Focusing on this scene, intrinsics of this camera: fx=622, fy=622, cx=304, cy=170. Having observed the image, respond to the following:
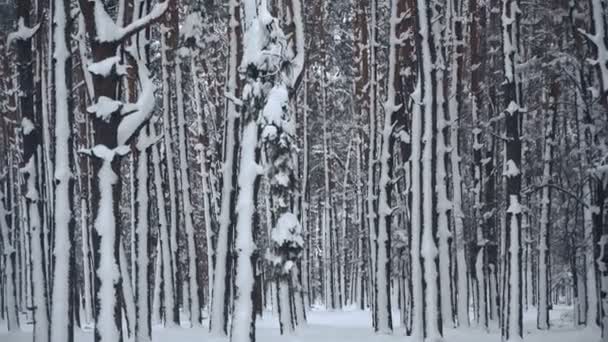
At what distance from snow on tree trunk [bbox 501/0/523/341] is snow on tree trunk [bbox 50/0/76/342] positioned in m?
9.69

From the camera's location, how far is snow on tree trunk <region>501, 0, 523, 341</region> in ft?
47.8

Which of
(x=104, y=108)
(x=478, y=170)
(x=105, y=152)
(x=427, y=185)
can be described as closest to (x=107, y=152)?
(x=105, y=152)

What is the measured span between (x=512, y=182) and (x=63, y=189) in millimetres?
10064

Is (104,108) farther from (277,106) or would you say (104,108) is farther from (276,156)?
(276,156)

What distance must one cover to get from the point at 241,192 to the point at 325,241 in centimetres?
2322

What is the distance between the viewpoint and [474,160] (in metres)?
21.1

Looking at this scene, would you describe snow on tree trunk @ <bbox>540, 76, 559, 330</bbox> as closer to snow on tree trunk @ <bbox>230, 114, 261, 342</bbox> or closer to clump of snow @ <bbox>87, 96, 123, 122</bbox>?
snow on tree trunk @ <bbox>230, 114, 261, 342</bbox>

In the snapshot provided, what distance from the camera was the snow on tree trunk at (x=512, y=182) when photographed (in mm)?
14555

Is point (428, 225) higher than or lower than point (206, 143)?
lower

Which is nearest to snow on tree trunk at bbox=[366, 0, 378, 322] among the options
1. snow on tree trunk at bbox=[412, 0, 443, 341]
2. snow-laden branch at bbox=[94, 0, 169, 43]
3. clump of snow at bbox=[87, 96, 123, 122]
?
snow on tree trunk at bbox=[412, 0, 443, 341]

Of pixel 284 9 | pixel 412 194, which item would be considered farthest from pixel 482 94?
pixel 412 194

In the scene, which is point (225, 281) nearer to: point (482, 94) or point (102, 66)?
point (102, 66)

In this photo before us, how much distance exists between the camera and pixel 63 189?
1059 cm

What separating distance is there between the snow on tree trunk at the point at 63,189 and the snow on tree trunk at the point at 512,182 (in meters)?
9.69
